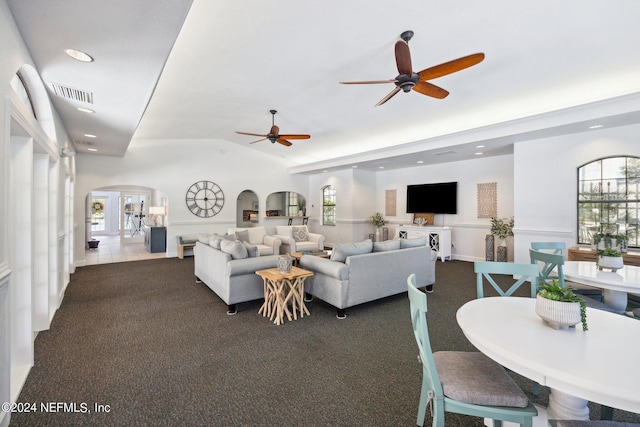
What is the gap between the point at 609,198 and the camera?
4.57m

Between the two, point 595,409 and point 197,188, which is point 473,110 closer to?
point 595,409

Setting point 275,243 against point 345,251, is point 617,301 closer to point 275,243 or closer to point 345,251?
point 345,251

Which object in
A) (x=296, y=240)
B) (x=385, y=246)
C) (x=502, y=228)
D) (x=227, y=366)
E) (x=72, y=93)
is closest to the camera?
(x=227, y=366)

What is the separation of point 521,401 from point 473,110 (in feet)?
15.3

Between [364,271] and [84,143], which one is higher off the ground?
[84,143]

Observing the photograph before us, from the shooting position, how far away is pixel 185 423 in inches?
72.6

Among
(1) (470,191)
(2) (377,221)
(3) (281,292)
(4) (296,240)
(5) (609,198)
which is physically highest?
(1) (470,191)

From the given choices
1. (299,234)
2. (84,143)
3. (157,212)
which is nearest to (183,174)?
(157,212)

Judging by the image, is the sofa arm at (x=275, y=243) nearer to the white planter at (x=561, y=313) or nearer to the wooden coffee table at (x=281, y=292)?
the wooden coffee table at (x=281, y=292)

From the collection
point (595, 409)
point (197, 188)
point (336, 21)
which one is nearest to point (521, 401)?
point (595, 409)

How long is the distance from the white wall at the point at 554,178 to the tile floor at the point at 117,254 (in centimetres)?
851

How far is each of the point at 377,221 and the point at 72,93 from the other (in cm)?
742

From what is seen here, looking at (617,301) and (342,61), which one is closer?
(617,301)

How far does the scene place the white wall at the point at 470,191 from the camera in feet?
21.6
